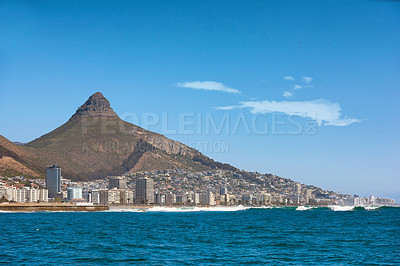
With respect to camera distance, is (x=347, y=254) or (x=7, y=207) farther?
(x=7, y=207)

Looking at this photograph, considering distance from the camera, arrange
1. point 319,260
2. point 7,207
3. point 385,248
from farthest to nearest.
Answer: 1. point 7,207
2. point 385,248
3. point 319,260

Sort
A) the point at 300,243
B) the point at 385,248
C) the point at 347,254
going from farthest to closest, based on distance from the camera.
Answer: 1. the point at 300,243
2. the point at 385,248
3. the point at 347,254

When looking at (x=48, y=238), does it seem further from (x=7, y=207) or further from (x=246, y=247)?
(x=7, y=207)

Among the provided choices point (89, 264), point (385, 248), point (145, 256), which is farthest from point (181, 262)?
point (385, 248)

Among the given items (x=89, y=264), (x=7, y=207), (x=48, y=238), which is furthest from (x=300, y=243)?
(x=7, y=207)

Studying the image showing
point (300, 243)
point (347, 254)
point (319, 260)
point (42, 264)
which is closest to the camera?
point (42, 264)

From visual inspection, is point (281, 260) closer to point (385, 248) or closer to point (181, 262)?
point (181, 262)

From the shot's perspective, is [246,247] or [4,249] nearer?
[4,249]

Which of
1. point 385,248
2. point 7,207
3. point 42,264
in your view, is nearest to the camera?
point 42,264
